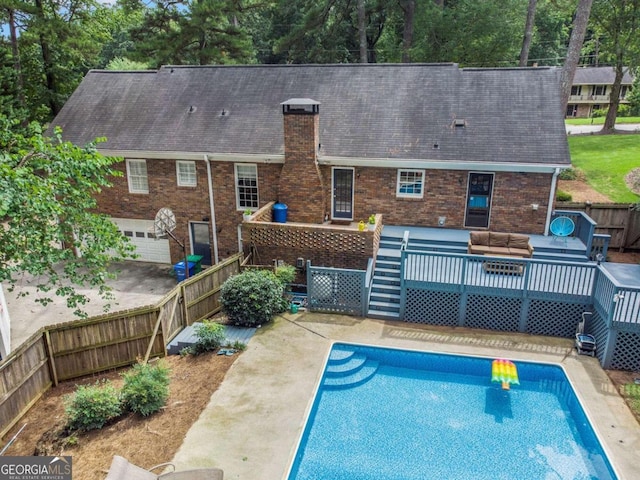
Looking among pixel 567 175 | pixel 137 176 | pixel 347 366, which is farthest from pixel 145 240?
pixel 567 175

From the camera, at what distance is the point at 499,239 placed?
1373 centimetres

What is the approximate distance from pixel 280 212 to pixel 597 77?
52812 mm

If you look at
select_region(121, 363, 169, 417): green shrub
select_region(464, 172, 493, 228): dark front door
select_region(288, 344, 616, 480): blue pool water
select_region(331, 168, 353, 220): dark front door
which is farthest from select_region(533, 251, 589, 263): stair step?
select_region(121, 363, 169, 417): green shrub

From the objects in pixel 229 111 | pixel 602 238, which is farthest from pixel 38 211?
pixel 602 238

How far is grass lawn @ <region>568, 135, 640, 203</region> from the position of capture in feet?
71.6

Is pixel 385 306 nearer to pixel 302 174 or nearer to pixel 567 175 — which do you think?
pixel 302 174

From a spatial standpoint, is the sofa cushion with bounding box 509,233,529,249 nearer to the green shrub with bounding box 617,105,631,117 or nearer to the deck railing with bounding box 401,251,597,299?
the deck railing with bounding box 401,251,597,299

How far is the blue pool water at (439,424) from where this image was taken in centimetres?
778

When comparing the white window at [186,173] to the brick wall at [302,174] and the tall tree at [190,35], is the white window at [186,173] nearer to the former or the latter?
the brick wall at [302,174]

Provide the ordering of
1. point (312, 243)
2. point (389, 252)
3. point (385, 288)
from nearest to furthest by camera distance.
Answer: point (385, 288) → point (312, 243) → point (389, 252)

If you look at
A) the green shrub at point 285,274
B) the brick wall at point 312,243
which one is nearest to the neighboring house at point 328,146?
the brick wall at point 312,243

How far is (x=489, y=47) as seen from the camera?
26.9 metres

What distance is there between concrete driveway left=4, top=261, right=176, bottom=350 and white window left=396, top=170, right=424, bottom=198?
28.6ft

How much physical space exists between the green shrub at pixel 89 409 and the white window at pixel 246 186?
8.98 m
